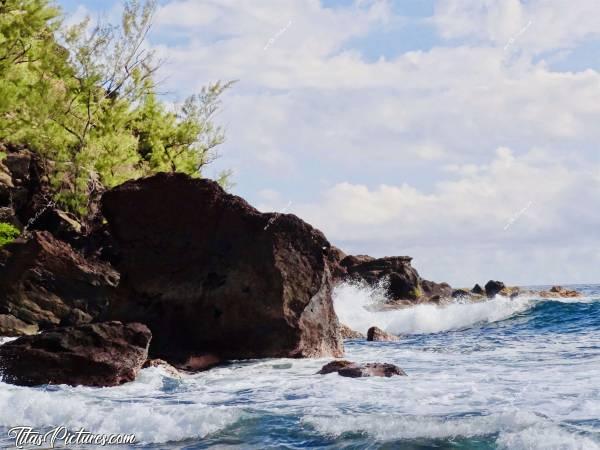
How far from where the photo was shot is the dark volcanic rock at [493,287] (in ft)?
174

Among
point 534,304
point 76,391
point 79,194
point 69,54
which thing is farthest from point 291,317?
point 534,304

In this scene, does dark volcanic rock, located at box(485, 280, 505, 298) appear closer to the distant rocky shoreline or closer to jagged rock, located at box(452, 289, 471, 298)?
jagged rock, located at box(452, 289, 471, 298)

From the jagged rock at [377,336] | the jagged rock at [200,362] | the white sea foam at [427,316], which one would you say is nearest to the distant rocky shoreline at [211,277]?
the jagged rock at [200,362]

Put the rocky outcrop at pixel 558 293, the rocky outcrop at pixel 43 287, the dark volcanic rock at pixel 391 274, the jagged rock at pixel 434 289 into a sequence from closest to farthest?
the rocky outcrop at pixel 43 287 < the dark volcanic rock at pixel 391 274 < the rocky outcrop at pixel 558 293 < the jagged rock at pixel 434 289

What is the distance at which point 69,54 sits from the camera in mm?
31672

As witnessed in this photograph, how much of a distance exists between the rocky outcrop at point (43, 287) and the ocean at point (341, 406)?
629cm

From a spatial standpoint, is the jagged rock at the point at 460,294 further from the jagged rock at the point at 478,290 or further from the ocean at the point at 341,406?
the ocean at the point at 341,406

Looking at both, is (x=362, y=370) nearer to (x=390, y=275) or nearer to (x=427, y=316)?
(x=427, y=316)

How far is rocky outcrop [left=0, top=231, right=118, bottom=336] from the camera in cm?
1884

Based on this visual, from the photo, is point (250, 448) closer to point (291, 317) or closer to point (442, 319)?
point (291, 317)

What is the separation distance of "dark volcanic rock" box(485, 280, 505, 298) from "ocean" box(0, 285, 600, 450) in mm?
36827

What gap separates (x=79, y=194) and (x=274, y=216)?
15733 mm

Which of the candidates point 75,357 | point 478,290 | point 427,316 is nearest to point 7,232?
point 75,357

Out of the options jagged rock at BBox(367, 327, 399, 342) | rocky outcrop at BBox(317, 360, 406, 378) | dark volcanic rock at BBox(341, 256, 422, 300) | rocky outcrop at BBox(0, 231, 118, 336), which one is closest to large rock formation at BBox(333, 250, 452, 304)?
dark volcanic rock at BBox(341, 256, 422, 300)
